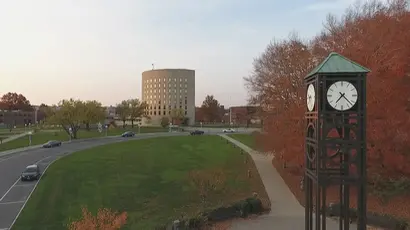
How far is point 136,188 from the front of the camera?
30.7 metres

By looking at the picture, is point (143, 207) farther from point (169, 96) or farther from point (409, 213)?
point (169, 96)

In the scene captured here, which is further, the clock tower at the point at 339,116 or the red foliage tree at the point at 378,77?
the red foliage tree at the point at 378,77

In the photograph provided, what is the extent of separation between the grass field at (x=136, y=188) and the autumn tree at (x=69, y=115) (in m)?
26.4

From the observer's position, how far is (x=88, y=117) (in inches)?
2955

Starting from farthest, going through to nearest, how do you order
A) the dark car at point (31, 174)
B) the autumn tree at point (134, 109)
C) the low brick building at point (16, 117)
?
the low brick building at point (16, 117) → the autumn tree at point (134, 109) → the dark car at point (31, 174)

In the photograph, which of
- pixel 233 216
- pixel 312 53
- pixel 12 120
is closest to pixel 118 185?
pixel 233 216

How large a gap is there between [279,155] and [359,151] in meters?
22.2

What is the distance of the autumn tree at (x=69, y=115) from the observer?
7082 centimetres

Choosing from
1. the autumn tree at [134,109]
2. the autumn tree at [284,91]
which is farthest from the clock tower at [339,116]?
the autumn tree at [134,109]

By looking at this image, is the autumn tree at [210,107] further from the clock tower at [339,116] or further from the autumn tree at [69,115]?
the clock tower at [339,116]

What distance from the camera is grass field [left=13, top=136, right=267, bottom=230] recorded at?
23.5m

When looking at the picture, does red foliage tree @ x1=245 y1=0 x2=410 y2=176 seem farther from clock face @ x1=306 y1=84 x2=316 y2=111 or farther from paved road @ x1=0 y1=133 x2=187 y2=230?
paved road @ x1=0 y1=133 x2=187 y2=230

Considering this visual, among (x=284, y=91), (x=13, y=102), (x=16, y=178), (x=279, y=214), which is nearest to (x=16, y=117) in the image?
(x=13, y=102)

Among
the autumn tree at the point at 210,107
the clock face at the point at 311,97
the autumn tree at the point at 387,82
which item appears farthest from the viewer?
the autumn tree at the point at 210,107
